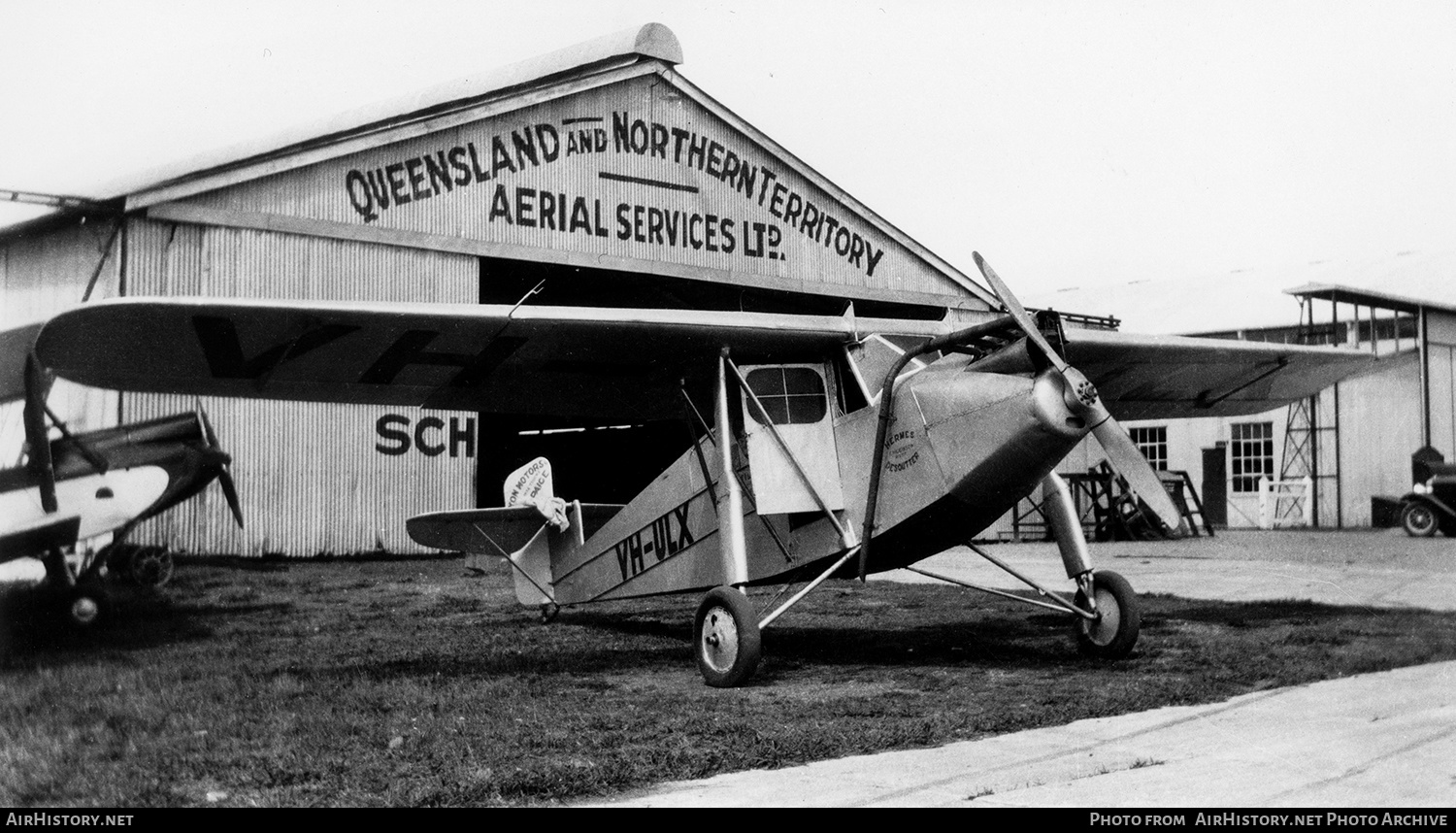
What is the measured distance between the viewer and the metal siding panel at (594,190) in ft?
46.8

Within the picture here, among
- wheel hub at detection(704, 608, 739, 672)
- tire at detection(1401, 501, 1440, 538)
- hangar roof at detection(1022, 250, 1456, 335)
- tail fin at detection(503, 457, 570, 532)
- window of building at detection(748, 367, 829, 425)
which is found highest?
hangar roof at detection(1022, 250, 1456, 335)

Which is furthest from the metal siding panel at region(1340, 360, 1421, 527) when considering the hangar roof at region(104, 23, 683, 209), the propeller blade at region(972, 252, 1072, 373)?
the propeller blade at region(972, 252, 1072, 373)

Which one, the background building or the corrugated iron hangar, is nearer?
the corrugated iron hangar

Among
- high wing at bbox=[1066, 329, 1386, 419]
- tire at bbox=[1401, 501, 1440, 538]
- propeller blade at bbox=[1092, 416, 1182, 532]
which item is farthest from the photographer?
tire at bbox=[1401, 501, 1440, 538]

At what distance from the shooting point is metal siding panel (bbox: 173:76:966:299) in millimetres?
14250

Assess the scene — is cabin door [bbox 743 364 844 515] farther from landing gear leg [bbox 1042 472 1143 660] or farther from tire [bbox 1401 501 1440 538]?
tire [bbox 1401 501 1440 538]

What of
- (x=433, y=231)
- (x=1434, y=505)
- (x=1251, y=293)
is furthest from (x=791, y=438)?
(x=1251, y=293)

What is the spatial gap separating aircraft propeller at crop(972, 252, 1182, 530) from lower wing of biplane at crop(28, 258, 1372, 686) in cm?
2

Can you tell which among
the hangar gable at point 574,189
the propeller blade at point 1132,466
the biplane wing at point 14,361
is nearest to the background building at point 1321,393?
the hangar gable at point 574,189

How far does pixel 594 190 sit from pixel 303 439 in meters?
5.56

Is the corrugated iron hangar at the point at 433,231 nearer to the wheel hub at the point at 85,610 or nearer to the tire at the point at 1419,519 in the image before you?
the wheel hub at the point at 85,610

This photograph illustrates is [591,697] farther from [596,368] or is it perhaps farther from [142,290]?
[142,290]

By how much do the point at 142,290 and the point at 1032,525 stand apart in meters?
21.2

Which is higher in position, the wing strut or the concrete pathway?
the wing strut
